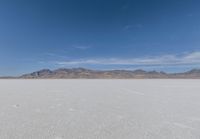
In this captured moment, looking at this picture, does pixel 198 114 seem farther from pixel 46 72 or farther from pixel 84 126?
pixel 46 72

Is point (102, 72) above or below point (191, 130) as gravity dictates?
above

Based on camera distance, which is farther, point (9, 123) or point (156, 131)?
point (9, 123)

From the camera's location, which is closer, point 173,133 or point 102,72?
point 173,133

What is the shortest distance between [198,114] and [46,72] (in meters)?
137

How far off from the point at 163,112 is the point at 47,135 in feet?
11.3

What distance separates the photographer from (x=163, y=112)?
17.4ft

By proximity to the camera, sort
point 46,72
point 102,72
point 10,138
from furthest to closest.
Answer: point 46,72 < point 102,72 < point 10,138

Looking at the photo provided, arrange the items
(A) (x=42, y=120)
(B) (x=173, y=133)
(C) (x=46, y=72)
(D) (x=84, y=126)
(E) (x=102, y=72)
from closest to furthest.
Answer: (B) (x=173, y=133) → (D) (x=84, y=126) → (A) (x=42, y=120) → (E) (x=102, y=72) → (C) (x=46, y=72)

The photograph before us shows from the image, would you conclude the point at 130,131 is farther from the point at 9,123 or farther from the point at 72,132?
the point at 9,123

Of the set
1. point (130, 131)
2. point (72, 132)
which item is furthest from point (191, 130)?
point (72, 132)

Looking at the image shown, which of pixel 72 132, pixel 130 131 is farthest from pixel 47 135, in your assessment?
pixel 130 131

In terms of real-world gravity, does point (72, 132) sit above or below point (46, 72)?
below

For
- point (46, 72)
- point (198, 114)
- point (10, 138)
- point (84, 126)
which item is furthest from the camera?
point (46, 72)

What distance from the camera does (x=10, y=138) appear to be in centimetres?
319
